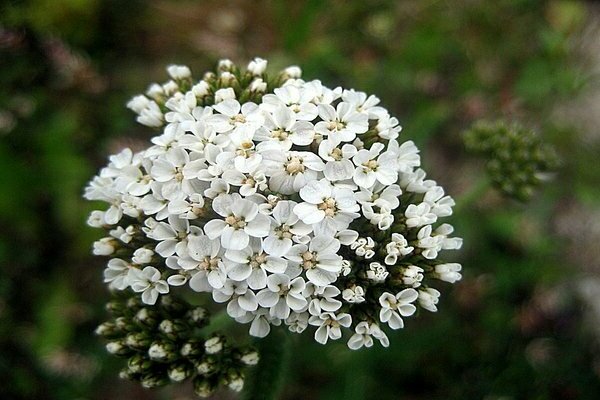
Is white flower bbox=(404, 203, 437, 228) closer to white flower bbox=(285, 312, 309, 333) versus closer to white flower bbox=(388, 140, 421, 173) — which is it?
white flower bbox=(388, 140, 421, 173)

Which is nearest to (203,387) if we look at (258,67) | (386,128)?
(386,128)

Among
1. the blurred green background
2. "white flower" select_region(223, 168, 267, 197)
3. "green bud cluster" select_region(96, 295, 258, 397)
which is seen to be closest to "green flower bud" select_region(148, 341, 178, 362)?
"green bud cluster" select_region(96, 295, 258, 397)

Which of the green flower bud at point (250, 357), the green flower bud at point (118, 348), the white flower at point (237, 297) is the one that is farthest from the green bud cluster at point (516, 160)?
the green flower bud at point (118, 348)

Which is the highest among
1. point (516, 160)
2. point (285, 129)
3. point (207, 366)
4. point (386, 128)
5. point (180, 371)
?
point (516, 160)

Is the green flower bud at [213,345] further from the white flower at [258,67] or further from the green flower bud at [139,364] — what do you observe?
the white flower at [258,67]

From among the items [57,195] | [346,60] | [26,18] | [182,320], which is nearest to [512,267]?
[346,60]

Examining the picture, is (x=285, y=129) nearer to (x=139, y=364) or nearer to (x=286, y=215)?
(x=286, y=215)

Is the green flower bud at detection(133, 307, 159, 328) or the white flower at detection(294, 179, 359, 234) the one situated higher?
the white flower at detection(294, 179, 359, 234)
